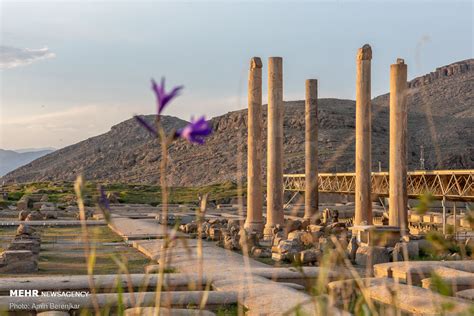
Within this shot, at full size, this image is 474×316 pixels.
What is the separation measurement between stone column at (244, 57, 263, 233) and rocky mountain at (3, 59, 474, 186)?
141ft

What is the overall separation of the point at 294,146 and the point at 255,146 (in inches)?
2949

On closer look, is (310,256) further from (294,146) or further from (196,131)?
(294,146)

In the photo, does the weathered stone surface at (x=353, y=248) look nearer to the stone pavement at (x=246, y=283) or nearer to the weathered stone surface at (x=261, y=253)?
the weathered stone surface at (x=261, y=253)

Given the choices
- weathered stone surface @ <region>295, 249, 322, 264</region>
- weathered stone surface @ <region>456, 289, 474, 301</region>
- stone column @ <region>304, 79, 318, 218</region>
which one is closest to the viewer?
weathered stone surface @ <region>456, 289, 474, 301</region>

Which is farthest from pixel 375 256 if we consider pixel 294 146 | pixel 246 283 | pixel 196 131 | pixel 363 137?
pixel 294 146

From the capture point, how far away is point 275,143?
25.4 m

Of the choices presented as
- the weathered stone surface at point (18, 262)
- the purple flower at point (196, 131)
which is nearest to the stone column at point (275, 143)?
the weathered stone surface at point (18, 262)

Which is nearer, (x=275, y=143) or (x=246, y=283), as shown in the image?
(x=246, y=283)

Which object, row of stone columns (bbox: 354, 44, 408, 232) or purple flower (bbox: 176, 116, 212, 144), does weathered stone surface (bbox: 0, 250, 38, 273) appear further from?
purple flower (bbox: 176, 116, 212, 144)

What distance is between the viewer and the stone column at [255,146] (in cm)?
2575

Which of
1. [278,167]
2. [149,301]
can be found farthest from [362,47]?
[149,301]

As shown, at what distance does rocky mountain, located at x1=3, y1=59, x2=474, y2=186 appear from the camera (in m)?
94.2

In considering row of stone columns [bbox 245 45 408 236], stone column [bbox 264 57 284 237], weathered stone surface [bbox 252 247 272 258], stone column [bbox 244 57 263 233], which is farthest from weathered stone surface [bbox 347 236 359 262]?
stone column [bbox 244 57 263 233]

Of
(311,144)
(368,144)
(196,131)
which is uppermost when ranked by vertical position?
(311,144)
